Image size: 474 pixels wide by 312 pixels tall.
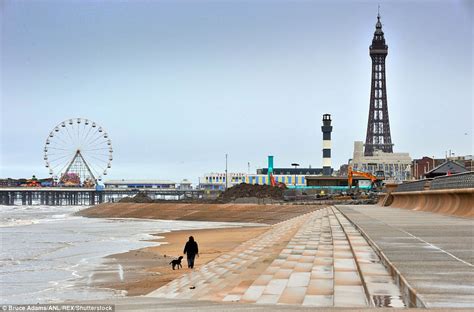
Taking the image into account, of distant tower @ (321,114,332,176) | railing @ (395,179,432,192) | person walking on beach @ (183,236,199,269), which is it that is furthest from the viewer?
distant tower @ (321,114,332,176)

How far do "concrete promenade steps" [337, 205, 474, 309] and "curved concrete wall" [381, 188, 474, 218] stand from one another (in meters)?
4.82

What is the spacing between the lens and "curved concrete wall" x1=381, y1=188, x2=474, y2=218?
2239 cm

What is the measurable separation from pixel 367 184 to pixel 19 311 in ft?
429

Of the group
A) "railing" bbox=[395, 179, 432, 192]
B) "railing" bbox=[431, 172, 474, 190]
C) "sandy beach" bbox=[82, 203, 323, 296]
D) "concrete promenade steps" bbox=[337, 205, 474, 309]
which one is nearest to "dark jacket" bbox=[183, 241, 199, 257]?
"sandy beach" bbox=[82, 203, 323, 296]

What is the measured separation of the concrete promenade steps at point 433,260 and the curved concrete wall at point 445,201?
4824 millimetres

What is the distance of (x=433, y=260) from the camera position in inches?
425

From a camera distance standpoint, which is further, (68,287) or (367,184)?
(367,184)

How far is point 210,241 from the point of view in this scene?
38.3m

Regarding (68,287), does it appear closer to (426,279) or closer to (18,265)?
(18,265)

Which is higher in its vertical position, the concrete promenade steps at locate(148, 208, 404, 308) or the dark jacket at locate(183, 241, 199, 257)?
the concrete promenade steps at locate(148, 208, 404, 308)

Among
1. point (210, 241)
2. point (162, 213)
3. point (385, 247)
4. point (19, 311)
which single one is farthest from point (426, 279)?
point (162, 213)

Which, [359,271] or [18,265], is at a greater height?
[359,271]

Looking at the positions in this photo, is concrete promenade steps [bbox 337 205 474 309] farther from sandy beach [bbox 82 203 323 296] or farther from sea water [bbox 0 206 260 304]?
sea water [bbox 0 206 260 304]

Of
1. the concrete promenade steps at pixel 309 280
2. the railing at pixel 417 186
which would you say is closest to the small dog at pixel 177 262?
the concrete promenade steps at pixel 309 280
